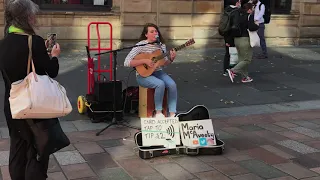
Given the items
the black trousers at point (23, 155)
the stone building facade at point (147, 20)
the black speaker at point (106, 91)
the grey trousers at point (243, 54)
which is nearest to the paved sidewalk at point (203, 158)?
the black speaker at point (106, 91)

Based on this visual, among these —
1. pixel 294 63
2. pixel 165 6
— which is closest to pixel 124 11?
pixel 165 6

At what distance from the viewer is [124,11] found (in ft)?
41.4

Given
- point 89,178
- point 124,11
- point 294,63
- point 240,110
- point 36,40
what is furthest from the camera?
point 124,11

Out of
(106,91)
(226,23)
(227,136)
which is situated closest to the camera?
(227,136)

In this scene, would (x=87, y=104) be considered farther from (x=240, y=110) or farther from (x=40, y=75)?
(x=40, y=75)

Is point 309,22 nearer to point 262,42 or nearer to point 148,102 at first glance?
point 262,42

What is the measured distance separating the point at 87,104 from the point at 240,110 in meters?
2.47

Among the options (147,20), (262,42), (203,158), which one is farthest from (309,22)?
(203,158)

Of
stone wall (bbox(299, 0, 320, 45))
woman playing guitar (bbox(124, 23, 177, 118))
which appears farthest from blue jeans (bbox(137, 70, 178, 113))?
stone wall (bbox(299, 0, 320, 45))

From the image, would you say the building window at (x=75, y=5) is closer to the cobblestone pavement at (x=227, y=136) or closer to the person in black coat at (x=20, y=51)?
the cobblestone pavement at (x=227, y=136)

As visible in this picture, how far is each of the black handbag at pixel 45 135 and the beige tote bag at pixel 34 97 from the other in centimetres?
13

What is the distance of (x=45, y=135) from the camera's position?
3.30 m

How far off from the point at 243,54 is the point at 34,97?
21.0 feet

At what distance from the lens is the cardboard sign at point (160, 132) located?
478cm
